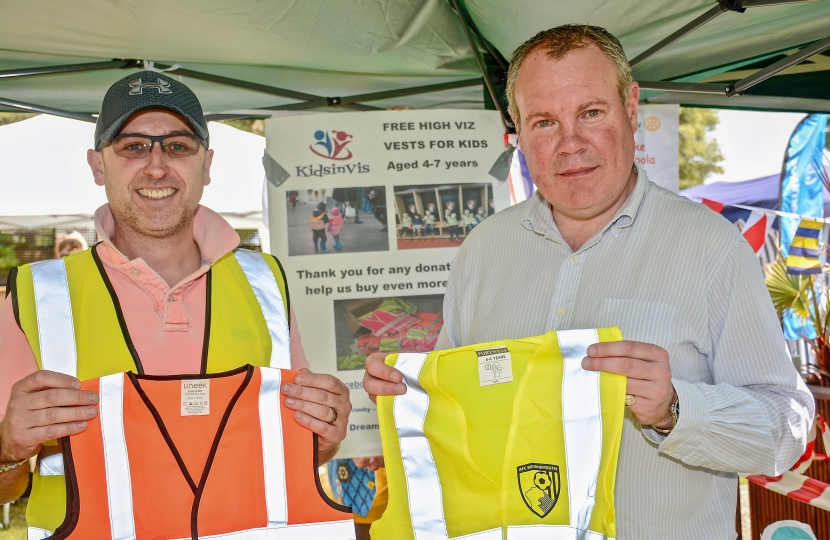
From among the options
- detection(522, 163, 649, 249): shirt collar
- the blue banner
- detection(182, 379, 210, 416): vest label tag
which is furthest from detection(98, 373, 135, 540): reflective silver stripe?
the blue banner

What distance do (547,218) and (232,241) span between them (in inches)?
41.2

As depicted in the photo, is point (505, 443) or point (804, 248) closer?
point (505, 443)

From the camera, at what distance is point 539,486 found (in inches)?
75.7

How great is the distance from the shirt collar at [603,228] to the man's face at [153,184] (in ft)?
3.55

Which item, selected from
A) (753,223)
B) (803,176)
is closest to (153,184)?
(753,223)

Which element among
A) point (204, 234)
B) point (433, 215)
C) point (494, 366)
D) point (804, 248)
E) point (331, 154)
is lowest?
point (494, 366)

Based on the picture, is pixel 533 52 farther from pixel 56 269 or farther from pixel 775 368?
pixel 56 269

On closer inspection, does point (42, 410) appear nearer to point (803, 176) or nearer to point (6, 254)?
point (803, 176)

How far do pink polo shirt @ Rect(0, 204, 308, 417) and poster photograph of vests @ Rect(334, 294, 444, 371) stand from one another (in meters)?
1.82

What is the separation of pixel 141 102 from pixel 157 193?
11.2 inches

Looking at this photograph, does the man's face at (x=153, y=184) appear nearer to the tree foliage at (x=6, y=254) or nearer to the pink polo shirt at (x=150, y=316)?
the pink polo shirt at (x=150, y=316)

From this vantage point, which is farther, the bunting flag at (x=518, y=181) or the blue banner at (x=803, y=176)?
the blue banner at (x=803, y=176)

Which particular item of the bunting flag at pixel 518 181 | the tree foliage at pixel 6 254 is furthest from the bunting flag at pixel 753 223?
the tree foliage at pixel 6 254

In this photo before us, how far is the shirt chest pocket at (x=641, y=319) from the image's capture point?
1.97 m
